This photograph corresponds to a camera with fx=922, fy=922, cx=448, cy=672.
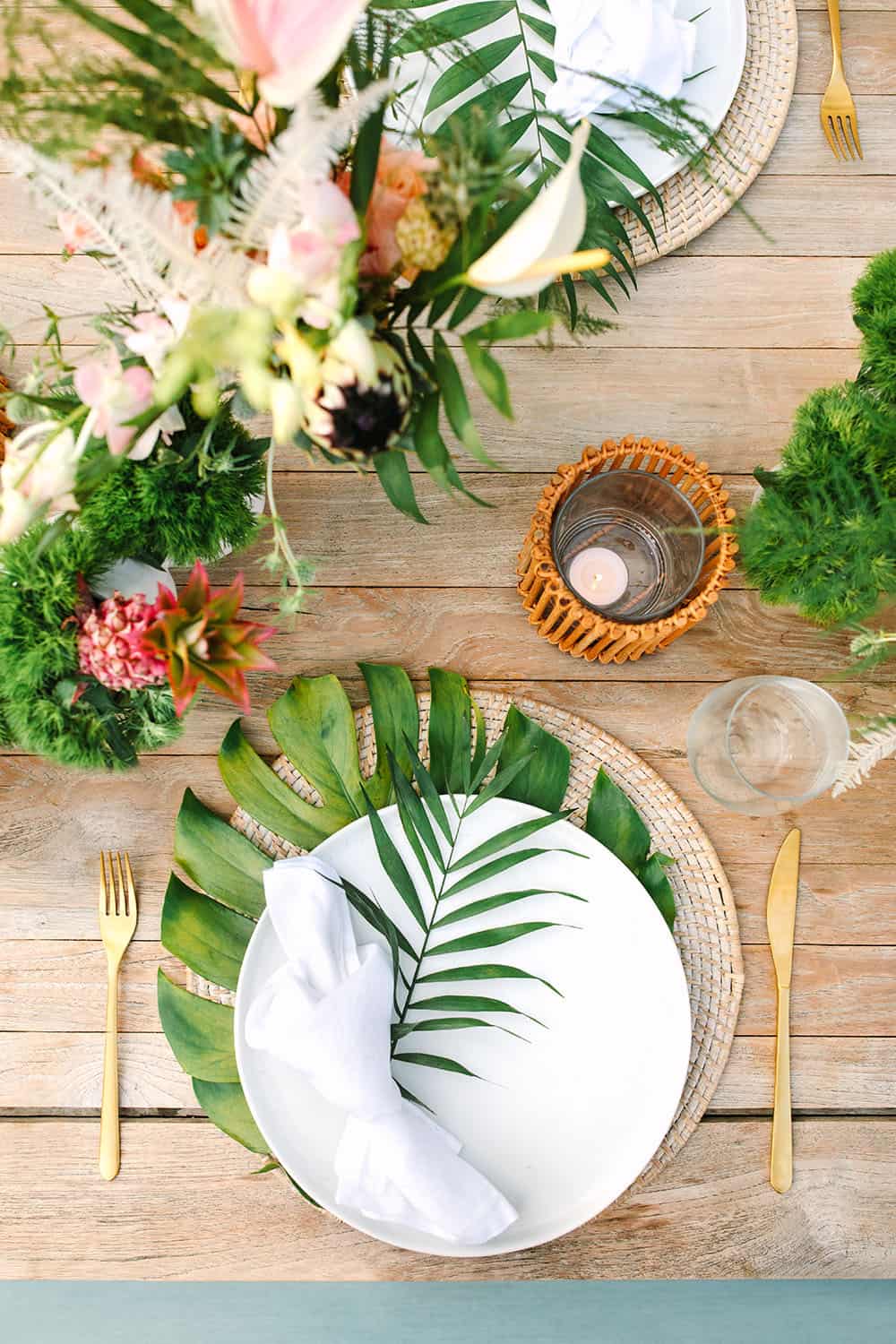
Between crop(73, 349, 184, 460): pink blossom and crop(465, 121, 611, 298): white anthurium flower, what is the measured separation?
0.54 ft

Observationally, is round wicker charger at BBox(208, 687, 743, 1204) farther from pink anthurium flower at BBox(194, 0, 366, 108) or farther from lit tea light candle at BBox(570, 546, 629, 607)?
pink anthurium flower at BBox(194, 0, 366, 108)

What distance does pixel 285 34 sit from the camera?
354 millimetres

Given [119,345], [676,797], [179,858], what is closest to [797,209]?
[676,797]

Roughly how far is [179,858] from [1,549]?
0.30 m

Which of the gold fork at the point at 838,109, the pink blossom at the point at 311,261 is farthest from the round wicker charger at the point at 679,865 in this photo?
the gold fork at the point at 838,109

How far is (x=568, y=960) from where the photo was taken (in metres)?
0.75

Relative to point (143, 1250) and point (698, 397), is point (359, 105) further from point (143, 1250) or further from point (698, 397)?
point (143, 1250)

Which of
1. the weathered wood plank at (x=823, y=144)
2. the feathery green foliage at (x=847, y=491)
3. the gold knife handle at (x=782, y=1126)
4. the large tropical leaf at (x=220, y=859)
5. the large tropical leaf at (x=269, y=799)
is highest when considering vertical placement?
the weathered wood plank at (x=823, y=144)

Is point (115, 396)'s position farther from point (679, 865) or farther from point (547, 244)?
point (679, 865)

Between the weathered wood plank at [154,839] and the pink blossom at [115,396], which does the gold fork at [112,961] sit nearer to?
the weathered wood plank at [154,839]

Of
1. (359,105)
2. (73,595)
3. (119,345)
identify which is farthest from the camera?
(73,595)

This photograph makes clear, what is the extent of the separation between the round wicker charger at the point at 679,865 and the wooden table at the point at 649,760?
0.08 feet

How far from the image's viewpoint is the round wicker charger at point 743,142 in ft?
2.76

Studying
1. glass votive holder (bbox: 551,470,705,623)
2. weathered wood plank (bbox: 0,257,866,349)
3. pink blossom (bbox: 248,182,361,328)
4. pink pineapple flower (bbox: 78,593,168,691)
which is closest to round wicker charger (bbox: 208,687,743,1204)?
glass votive holder (bbox: 551,470,705,623)
